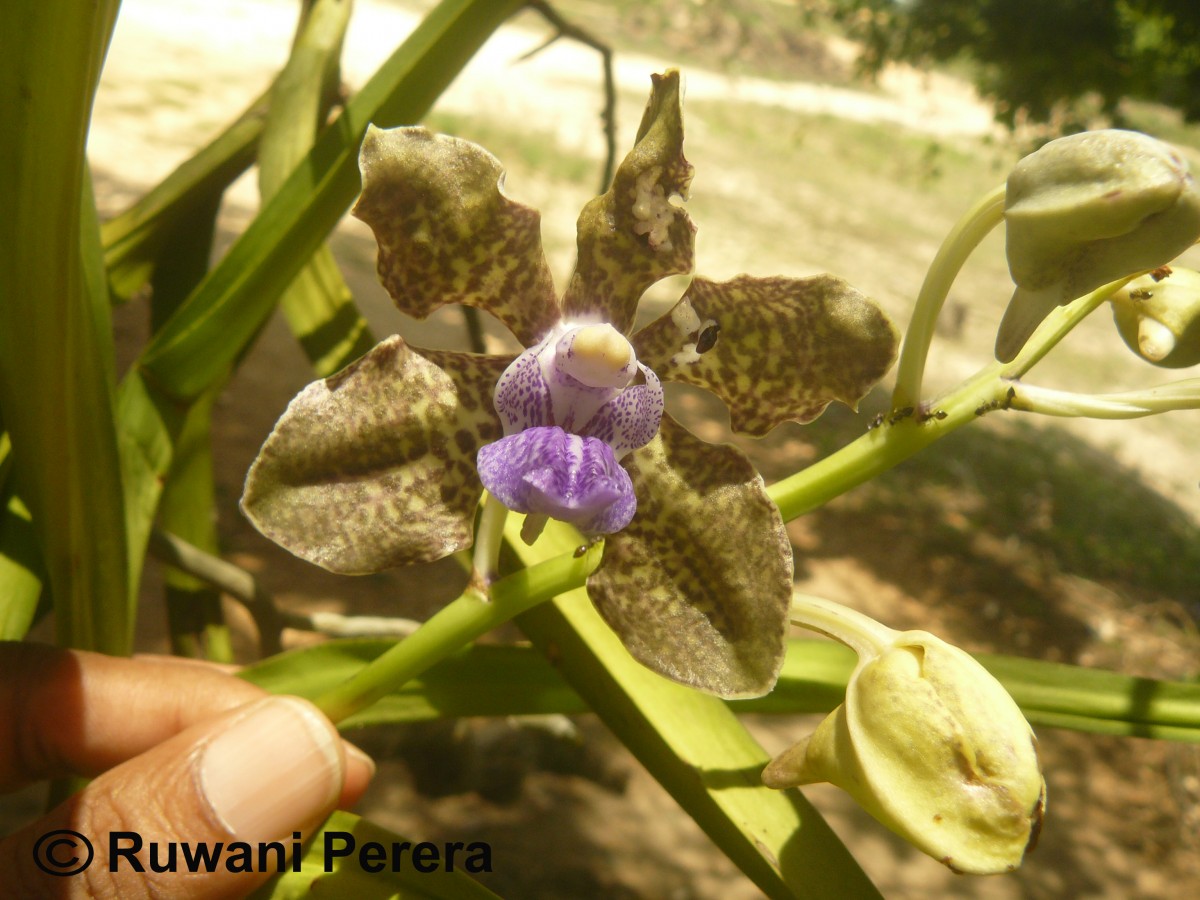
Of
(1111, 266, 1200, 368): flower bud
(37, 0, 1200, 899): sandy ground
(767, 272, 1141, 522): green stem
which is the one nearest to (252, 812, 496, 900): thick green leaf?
(767, 272, 1141, 522): green stem

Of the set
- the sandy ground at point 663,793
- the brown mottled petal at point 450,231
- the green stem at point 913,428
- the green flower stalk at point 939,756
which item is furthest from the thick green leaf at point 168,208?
the sandy ground at point 663,793

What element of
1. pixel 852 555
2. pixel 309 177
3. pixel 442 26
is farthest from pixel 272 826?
pixel 852 555

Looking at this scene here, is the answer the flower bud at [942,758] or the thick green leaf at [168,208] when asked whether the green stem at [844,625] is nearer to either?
the flower bud at [942,758]

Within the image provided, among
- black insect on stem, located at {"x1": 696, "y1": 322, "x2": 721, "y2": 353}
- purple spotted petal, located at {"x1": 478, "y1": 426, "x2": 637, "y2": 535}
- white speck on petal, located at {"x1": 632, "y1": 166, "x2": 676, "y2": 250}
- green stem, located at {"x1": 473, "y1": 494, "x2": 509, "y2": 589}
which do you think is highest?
white speck on petal, located at {"x1": 632, "y1": 166, "x2": 676, "y2": 250}

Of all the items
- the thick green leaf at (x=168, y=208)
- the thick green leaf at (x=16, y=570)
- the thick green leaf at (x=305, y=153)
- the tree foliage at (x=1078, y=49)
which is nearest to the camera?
the thick green leaf at (x=16, y=570)

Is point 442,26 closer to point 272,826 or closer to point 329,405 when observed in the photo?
point 329,405

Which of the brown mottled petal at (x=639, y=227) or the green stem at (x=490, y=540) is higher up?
the brown mottled petal at (x=639, y=227)

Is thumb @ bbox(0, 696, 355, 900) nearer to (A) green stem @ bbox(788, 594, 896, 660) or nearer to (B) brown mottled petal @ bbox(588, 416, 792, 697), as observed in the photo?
(B) brown mottled petal @ bbox(588, 416, 792, 697)

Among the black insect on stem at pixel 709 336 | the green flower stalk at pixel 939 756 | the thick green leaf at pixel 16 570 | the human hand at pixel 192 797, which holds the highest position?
the black insect on stem at pixel 709 336
